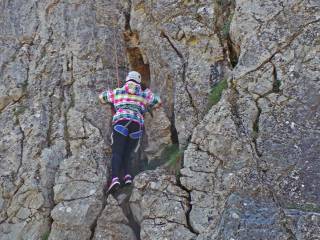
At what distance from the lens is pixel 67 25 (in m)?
15.2

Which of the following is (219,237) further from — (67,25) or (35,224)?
(67,25)

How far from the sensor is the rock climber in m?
11.6

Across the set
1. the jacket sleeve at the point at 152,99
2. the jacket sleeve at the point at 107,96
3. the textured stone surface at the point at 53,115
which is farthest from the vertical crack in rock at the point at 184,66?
the textured stone surface at the point at 53,115

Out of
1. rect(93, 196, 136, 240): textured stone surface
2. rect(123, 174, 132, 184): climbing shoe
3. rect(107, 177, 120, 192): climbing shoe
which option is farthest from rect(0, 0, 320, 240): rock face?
rect(123, 174, 132, 184): climbing shoe

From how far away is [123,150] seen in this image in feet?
39.0

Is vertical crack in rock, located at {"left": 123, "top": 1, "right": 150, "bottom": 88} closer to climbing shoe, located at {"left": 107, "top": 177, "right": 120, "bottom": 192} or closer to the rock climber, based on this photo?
the rock climber

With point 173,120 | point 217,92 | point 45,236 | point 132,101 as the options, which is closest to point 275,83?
point 217,92

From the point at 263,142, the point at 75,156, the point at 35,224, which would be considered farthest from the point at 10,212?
the point at 263,142

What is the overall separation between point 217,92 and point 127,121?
2109mm

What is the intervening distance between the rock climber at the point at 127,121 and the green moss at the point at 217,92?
1.43m

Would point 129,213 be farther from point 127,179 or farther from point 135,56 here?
point 135,56

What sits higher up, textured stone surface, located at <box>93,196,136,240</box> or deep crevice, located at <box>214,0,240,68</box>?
deep crevice, located at <box>214,0,240,68</box>

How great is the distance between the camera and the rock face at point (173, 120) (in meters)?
9.87

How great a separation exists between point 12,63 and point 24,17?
1.85 meters
